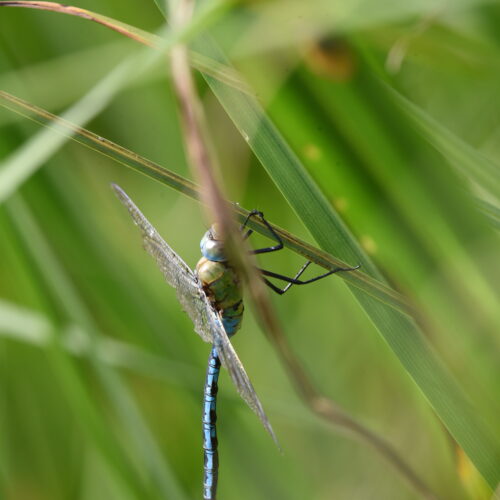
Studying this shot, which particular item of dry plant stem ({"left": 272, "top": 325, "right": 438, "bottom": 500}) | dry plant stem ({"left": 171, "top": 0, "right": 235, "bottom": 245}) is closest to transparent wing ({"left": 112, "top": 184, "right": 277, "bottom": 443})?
dry plant stem ({"left": 272, "top": 325, "right": 438, "bottom": 500})

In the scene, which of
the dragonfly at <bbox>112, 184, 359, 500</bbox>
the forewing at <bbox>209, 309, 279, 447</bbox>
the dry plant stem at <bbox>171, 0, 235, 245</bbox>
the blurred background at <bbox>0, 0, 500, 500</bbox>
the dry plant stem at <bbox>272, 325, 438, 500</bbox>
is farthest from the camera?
the dragonfly at <bbox>112, 184, 359, 500</bbox>

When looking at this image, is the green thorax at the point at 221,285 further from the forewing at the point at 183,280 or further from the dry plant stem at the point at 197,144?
the dry plant stem at the point at 197,144

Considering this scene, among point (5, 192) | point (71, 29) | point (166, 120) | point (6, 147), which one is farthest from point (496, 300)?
point (71, 29)

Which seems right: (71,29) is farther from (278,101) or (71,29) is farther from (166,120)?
(278,101)

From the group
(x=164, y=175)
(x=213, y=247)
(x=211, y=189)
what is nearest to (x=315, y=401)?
(x=211, y=189)

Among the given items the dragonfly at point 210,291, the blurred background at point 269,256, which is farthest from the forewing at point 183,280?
the blurred background at point 269,256

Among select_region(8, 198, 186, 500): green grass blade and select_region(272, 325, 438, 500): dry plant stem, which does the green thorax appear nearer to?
select_region(8, 198, 186, 500): green grass blade
